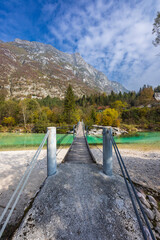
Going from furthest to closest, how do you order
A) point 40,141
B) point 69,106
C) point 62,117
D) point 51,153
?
point 69,106
point 62,117
point 40,141
point 51,153

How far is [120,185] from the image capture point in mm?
1696

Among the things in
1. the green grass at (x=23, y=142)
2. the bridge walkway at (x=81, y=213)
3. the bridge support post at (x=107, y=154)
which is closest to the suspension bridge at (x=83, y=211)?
the bridge walkway at (x=81, y=213)

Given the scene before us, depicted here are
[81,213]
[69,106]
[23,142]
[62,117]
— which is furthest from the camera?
[69,106]

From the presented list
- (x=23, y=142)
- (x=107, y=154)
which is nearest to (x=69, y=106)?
(x=23, y=142)

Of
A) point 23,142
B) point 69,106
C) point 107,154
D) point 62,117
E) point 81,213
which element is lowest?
point 23,142

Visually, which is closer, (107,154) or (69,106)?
(107,154)

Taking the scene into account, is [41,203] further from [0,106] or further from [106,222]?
[0,106]

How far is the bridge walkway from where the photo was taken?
0.97 metres

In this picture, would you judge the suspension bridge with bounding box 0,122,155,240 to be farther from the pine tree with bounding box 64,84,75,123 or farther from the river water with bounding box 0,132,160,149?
the pine tree with bounding box 64,84,75,123

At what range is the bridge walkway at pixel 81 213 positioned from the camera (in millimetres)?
972

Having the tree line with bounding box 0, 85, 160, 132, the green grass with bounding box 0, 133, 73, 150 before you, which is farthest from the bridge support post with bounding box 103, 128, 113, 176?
the tree line with bounding box 0, 85, 160, 132

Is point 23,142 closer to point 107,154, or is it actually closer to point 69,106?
point 107,154

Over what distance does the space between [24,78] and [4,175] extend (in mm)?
90915

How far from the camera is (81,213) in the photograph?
121 cm
